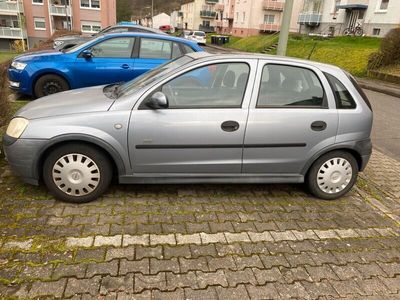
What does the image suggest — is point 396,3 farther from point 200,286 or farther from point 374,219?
point 200,286

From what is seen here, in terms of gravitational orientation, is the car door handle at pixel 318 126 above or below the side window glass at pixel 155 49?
below

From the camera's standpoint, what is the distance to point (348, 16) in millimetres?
34156

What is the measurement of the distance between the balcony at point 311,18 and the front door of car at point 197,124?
1492 inches

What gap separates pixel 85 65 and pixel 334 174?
508cm

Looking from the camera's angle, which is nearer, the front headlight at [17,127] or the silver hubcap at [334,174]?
the front headlight at [17,127]

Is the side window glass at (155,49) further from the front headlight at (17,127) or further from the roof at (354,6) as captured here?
the roof at (354,6)

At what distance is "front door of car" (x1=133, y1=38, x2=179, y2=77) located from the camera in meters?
7.14

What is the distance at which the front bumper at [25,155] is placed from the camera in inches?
132

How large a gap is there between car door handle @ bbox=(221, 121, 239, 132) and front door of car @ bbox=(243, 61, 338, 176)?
0.44ft

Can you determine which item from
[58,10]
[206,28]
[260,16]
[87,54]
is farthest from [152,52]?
[206,28]

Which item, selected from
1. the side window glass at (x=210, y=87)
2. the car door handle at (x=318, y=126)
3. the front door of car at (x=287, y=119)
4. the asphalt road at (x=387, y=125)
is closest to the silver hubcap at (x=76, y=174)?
the side window glass at (x=210, y=87)

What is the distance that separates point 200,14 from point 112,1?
3184 cm

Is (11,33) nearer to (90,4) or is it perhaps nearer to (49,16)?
(49,16)

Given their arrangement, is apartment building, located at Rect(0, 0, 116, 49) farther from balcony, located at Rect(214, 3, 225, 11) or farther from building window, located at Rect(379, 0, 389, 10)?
building window, located at Rect(379, 0, 389, 10)
